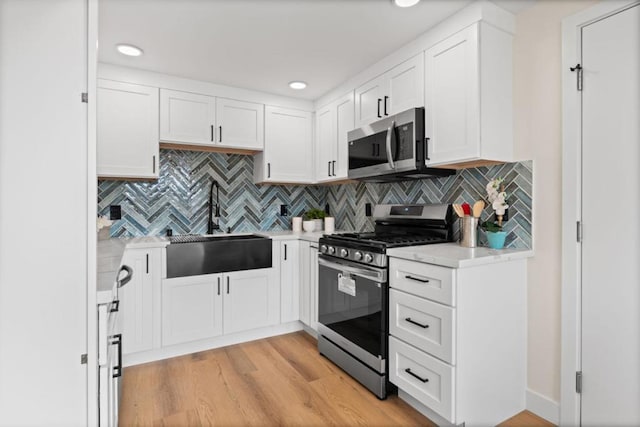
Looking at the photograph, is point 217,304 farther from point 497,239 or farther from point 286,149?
point 497,239

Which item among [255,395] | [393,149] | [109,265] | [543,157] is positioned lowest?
[255,395]

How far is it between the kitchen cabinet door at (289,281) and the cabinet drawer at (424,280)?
1.30 metres

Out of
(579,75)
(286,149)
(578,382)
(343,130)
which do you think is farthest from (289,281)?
Answer: (579,75)

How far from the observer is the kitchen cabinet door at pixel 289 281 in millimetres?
3100

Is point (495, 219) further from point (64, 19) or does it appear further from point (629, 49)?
point (64, 19)

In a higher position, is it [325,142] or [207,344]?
[325,142]

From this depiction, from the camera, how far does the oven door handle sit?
2062 mm

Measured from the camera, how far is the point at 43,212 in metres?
1.01

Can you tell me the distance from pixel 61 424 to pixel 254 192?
2703mm

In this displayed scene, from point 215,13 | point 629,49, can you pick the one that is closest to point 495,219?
point 629,49

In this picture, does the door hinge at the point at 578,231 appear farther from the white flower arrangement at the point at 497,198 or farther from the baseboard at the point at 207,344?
the baseboard at the point at 207,344

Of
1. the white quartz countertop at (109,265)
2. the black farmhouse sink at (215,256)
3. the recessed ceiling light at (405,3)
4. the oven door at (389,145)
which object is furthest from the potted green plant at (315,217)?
the recessed ceiling light at (405,3)

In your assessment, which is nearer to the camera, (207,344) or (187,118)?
(207,344)

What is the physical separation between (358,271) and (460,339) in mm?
766
